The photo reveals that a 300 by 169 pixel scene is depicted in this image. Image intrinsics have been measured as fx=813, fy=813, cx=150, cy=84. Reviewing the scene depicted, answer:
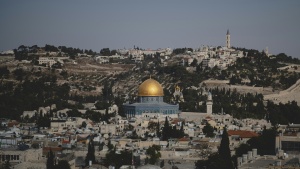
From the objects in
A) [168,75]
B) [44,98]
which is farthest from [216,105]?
[168,75]

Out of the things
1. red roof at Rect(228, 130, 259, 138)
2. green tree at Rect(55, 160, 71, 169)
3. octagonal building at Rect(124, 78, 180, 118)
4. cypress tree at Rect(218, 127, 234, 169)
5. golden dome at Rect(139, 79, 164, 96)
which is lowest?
green tree at Rect(55, 160, 71, 169)

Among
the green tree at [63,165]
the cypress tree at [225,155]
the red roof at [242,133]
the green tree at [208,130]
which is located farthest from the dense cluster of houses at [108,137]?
the cypress tree at [225,155]

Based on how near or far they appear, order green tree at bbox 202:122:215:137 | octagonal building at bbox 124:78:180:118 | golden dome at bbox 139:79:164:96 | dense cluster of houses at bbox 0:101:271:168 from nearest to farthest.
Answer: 1. dense cluster of houses at bbox 0:101:271:168
2. green tree at bbox 202:122:215:137
3. octagonal building at bbox 124:78:180:118
4. golden dome at bbox 139:79:164:96

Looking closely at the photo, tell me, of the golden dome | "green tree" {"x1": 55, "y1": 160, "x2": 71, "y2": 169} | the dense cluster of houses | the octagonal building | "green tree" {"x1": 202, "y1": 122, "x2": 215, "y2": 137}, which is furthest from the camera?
the golden dome

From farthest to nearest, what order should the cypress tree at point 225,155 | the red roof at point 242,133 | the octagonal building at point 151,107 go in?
the octagonal building at point 151,107
the red roof at point 242,133
the cypress tree at point 225,155

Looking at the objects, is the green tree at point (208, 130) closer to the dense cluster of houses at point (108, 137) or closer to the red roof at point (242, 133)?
the dense cluster of houses at point (108, 137)

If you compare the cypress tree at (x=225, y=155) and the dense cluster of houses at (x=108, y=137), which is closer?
the cypress tree at (x=225, y=155)

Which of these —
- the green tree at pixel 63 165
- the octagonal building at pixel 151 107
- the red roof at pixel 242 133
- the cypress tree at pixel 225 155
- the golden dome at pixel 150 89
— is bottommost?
the green tree at pixel 63 165

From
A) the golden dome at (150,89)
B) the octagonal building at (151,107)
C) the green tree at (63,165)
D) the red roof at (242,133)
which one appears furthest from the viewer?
the golden dome at (150,89)

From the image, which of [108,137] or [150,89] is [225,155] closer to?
[108,137]

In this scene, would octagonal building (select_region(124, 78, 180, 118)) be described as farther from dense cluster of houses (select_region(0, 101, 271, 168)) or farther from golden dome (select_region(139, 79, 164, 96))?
dense cluster of houses (select_region(0, 101, 271, 168))

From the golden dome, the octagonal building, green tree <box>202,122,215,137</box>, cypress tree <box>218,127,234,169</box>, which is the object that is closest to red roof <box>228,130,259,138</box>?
green tree <box>202,122,215,137</box>

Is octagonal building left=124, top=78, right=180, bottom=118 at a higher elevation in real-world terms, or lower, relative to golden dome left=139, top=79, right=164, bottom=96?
lower
